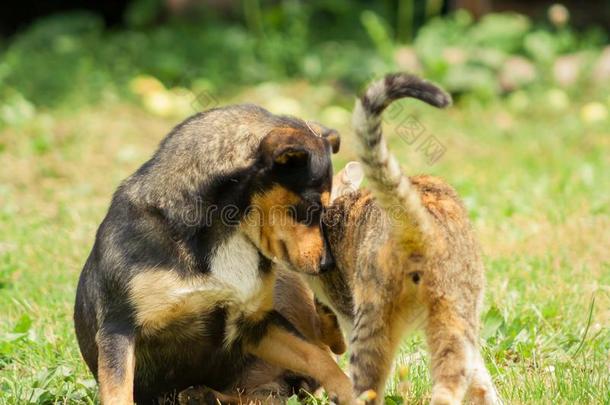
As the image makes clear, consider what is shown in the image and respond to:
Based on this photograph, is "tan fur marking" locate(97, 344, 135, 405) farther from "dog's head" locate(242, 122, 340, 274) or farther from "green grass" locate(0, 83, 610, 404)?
"dog's head" locate(242, 122, 340, 274)

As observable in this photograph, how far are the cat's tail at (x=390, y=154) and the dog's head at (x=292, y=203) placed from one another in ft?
2.07

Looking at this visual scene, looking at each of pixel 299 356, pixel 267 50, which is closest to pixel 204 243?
pixel 299 356

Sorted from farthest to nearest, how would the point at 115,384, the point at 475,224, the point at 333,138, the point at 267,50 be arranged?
the point at 267,50 → the point at 475,224 → the point at 333,138 → the point at 115,384

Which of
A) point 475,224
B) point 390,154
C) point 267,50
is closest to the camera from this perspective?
point 390,154

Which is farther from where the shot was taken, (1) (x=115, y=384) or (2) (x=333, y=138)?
(2) (x=333, y=138)

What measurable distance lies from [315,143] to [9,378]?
2.03m

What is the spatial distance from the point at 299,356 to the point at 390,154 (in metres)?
1.45

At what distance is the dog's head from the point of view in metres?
4.81

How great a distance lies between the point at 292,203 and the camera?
4867 millimetres

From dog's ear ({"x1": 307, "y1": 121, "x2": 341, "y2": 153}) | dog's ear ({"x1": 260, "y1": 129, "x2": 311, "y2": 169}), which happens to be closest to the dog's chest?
dog's ear ({"x1": 260, "y1": 129, "x2": 311, "y2": 169})

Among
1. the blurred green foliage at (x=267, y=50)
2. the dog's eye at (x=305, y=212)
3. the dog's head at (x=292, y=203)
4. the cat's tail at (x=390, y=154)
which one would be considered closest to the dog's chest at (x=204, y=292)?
the dog's head at (x=292, y=203)

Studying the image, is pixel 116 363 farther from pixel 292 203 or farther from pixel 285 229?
pixel 292 203

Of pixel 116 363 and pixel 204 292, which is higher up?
pixel 204 292

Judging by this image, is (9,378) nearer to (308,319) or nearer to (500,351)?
(308,319)
